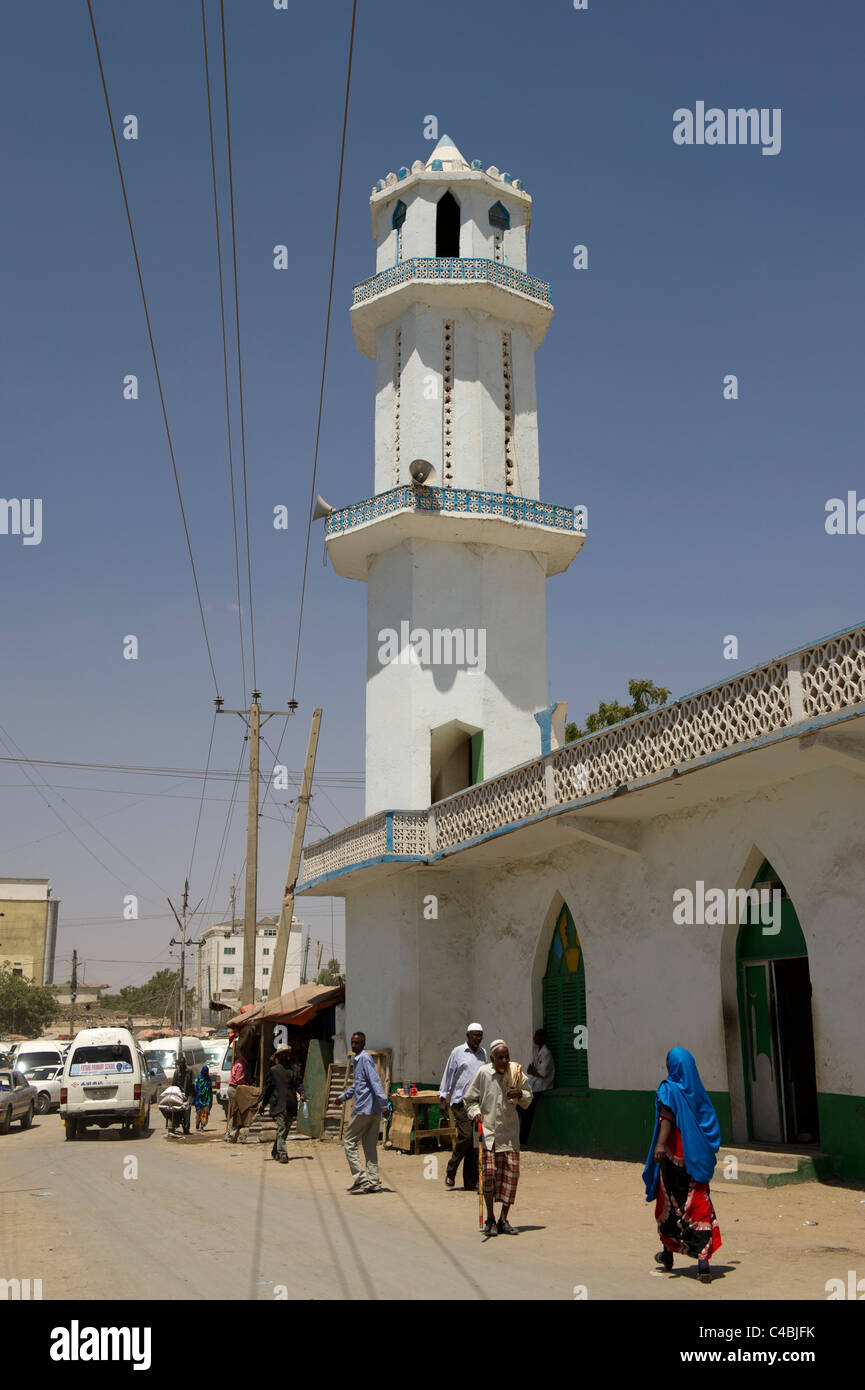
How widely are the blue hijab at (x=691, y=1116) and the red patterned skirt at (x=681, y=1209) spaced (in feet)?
0.25

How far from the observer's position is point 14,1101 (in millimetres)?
25953

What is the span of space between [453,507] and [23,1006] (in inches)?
2851

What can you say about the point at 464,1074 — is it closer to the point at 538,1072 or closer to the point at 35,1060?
the point at 538,1072

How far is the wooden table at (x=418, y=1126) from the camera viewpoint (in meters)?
17.4

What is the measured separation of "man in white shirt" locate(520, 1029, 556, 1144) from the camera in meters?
17.4

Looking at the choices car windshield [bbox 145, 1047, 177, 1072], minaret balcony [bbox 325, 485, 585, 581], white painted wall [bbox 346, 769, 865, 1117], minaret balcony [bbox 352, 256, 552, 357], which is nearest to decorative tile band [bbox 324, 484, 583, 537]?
minaret balcony [bbox 325, 485, 585, 581]

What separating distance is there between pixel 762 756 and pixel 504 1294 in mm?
6547

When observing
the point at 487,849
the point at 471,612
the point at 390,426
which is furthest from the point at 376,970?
the point at 390,426

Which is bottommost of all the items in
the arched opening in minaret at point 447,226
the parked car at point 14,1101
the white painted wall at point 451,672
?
the parked car at point 14,1101

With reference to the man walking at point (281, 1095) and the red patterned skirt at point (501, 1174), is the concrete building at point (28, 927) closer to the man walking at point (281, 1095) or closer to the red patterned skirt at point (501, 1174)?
the man walking at point (281, 1095)

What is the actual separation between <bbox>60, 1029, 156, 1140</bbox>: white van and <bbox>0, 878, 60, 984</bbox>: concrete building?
77119mm

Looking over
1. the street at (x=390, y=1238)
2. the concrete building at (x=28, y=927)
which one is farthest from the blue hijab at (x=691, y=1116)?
the concrete building at (x=28, y=927)

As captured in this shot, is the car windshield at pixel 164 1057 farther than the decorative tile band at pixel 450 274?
Yes

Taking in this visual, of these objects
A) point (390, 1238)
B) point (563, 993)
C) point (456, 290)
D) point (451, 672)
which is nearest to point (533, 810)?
point (563, 993)
